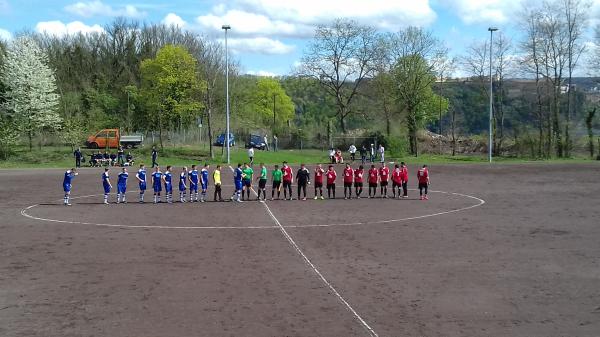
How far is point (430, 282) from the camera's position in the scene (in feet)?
43.6

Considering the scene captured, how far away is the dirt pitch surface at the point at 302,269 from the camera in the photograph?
1071 centimetres

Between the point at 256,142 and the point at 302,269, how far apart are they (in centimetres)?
5119

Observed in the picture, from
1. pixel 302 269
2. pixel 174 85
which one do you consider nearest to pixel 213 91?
pixel 174 85

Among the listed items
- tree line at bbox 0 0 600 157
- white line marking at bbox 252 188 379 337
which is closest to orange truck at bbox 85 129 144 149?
tree line at bbox 0 0 600 157

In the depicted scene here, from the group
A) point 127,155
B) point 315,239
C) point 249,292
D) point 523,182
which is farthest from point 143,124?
point 249,292

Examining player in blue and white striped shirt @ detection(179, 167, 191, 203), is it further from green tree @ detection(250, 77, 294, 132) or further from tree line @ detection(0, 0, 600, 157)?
green tree @ detection(250, 77, 294, 132)

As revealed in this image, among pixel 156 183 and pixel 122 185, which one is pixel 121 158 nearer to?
pixel 122 185

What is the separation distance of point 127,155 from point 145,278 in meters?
36.9

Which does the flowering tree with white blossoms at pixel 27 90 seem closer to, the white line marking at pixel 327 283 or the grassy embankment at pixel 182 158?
the grassy embankment at pixel 182 158

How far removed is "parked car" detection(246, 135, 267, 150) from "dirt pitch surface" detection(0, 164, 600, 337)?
Result: 38.6 metres

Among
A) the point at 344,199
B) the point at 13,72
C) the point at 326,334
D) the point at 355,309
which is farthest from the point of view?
the point at 13,72

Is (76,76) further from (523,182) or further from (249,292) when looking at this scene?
(249,292)

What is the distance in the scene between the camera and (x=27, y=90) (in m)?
58.6

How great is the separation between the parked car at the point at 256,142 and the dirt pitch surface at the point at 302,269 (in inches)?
1519
